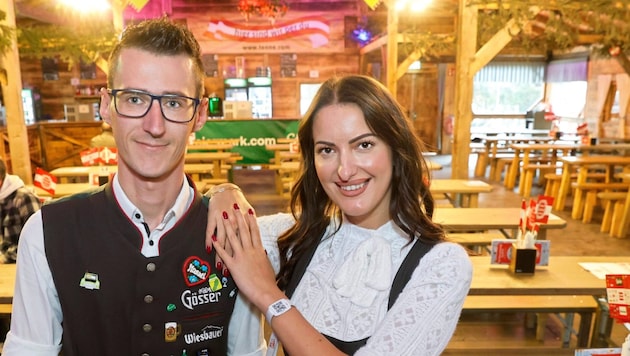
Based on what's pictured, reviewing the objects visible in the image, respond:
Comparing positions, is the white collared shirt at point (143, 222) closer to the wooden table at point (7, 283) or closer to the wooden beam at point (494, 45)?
the wooden table at point (7, 283)

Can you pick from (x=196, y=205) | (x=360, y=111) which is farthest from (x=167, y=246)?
(x=360, y=111)

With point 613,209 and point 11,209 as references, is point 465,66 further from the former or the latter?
point 11,209

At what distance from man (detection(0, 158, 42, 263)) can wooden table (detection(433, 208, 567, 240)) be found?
260 centimetres

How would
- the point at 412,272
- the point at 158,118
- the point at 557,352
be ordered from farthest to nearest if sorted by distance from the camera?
the point at 557,352 → the point at 412,272 → the point at 158,118

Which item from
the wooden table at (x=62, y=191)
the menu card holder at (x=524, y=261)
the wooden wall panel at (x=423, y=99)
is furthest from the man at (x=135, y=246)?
the wooden wall panel at (x=423, y=99)

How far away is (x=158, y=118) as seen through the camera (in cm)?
108

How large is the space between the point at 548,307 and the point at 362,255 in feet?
6.41

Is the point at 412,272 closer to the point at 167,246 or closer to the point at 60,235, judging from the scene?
the point at 167,246

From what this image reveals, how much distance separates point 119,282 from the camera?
3.73 ft

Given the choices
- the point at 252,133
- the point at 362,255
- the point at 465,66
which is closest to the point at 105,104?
the point at 362,255

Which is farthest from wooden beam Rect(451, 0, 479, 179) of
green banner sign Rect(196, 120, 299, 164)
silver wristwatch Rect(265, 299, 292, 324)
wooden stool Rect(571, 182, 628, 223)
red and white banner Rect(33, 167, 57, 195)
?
green banner sign Rect(196, 120, 299, 164)

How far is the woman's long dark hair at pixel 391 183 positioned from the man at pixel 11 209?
222 centimetres

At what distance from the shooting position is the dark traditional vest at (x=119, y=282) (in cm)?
112

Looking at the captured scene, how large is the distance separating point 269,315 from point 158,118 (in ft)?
1.67
